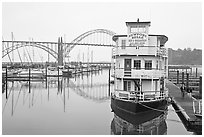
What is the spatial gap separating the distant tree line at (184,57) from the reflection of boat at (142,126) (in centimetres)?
13255

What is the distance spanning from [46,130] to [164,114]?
10.3 m

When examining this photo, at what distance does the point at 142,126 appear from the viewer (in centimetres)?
1811

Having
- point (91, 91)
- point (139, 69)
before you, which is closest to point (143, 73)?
point (139, 69)

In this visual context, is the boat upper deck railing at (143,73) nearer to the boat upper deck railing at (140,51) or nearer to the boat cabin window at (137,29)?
the boat upper deck railing at (140,51)

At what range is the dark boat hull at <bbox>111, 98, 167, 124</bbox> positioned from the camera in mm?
18688

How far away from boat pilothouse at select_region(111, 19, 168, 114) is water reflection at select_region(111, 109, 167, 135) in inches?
28.1

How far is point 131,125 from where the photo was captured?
1831 centimetres

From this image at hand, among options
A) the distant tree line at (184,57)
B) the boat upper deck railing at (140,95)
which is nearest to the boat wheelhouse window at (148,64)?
the boat upper deck railing at (140,95)

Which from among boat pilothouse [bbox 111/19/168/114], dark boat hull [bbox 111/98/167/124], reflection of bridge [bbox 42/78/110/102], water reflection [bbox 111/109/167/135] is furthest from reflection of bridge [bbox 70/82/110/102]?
water reflection [bbox 111/109/167/135]

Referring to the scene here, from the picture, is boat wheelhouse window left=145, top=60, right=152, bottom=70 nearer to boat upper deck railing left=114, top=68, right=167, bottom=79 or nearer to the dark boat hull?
boat upper deck railing left=114, top=68, right=167, bottom=79

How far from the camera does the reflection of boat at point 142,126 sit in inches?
674

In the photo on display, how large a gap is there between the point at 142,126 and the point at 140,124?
299 millimetres

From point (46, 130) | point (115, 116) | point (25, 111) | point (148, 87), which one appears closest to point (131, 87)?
point (148, 87)

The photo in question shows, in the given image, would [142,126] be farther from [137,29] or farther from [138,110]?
[137,29]
